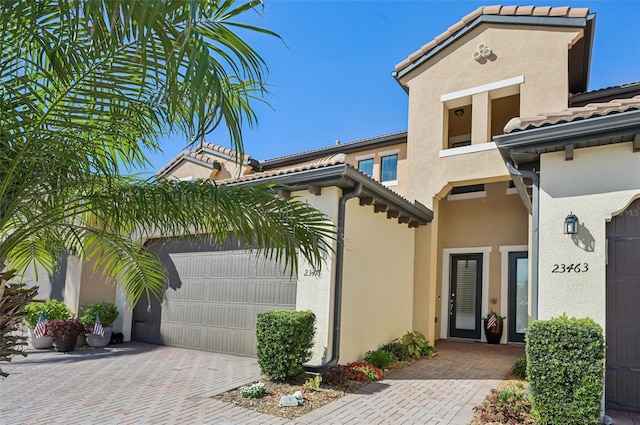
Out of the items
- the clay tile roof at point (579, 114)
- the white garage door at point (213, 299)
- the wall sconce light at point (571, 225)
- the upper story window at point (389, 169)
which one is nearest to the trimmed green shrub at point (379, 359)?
the white garage door at point (213, 299)

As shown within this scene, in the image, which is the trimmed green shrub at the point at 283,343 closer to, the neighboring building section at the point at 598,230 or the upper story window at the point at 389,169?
the neighboring building section at the point at 598,230

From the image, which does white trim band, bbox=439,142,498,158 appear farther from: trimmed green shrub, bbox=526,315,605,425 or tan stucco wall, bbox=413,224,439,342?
trimmed green shrub, bbox=526,315,605,425

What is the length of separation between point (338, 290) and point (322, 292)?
316 millimetres

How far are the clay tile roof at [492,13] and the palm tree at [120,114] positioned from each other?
9.59 meters

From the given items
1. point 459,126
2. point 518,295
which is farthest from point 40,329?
point 459,126

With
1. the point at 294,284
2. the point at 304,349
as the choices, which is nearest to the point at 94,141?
the point at 304,349

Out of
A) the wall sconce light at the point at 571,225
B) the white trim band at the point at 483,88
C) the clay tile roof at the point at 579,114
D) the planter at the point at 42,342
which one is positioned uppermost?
the white trim band at the point at 483,88

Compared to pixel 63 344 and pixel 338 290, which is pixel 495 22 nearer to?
pixel 338 290

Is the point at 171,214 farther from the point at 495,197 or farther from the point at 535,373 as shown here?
the point at 495,197

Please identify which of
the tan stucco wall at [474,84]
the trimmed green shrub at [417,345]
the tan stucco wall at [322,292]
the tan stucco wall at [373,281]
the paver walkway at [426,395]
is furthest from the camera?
the tan stucco wall at [474,84]

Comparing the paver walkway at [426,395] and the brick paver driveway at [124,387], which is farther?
the paver walkway at [426,395]

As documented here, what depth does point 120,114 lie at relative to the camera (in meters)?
3.80

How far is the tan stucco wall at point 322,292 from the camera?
816 cm

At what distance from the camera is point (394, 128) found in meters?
14.6
